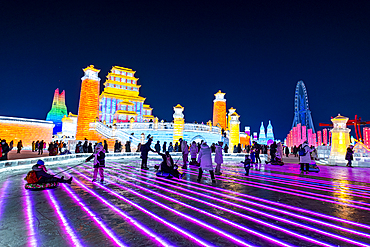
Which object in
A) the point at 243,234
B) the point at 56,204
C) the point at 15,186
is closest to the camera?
the point at 243,234

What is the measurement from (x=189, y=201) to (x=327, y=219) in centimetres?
272

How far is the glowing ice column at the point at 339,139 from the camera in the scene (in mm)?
15172

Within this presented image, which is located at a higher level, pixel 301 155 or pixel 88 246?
pixel 301 155

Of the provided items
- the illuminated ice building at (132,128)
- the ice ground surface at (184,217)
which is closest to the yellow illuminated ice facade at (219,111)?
the illuminated ice building at (132,128)

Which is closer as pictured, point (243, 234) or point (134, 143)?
point (243, 234)

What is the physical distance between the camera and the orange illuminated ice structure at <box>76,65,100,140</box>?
25.6m

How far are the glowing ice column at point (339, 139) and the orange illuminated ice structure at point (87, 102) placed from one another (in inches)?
918

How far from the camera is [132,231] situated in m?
3.36

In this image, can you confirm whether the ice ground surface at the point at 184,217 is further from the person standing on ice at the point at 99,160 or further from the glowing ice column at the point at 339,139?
the glowing ice column at the point at 339,139

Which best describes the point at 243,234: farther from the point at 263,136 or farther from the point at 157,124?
the point at 263,136

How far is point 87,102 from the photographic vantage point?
85.6ft

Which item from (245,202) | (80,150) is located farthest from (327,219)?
(80,150)

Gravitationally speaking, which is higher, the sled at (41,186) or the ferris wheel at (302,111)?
the ferris wheel at (302,111)

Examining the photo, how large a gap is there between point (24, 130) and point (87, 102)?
10444mm
